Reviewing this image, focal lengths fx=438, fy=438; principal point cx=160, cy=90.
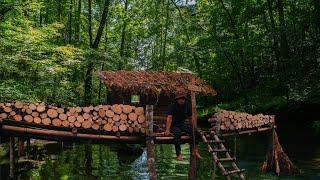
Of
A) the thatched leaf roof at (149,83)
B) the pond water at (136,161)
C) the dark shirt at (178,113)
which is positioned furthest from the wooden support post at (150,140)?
the thatched leaf roof at (149,83)

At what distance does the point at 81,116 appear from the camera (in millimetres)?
11438

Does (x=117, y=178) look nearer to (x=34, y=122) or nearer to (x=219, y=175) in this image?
(x=219, y=175)

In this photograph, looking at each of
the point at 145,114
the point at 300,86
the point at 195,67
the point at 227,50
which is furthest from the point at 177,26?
the point at 145,114

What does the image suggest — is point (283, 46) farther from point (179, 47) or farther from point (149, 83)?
point (149, 83)

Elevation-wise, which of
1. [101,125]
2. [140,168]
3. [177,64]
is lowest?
[140,168]

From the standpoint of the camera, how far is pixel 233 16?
116 ft

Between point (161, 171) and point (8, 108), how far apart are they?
351 inches

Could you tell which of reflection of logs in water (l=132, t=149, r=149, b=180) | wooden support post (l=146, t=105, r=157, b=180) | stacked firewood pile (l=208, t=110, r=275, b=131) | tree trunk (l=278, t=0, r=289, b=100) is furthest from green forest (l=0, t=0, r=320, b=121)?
stacked firewood pile (l=208, t=110, r=275, b=131)

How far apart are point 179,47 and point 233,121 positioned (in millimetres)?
21035

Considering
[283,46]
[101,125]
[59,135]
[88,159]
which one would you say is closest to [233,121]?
[101,125]

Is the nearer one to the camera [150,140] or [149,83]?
[150,140]

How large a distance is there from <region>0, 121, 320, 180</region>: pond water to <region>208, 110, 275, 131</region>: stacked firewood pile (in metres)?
2.07

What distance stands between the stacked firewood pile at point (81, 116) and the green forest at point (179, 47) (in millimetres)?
6744

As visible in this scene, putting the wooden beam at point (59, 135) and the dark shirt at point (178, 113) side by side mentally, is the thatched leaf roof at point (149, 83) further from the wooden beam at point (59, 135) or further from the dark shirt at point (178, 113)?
the wooden beam at point (59, 135)
